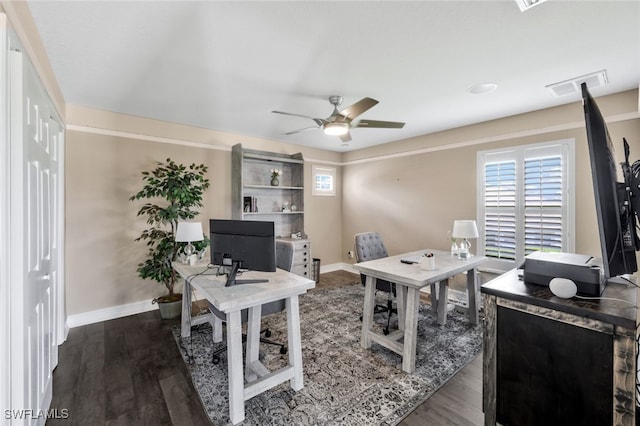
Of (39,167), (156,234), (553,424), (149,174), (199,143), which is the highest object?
(199,143)

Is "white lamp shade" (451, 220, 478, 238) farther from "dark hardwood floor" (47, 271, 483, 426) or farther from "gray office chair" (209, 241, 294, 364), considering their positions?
"gray office chair" (209, 241, 294, 364)

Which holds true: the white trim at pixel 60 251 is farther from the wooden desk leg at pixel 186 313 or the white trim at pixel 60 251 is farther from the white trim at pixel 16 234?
the white trim at pixel 16 234

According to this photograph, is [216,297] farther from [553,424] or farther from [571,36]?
[571,36]

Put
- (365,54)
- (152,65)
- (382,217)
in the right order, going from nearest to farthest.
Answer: (365,54), (152,65), (382,217)

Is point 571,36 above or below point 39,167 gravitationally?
above

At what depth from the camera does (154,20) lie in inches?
66.6

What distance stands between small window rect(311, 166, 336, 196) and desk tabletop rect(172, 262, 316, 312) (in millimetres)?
3340

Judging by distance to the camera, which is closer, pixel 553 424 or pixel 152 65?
pixel 553 424

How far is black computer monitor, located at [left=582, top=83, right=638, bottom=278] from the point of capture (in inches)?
42.7

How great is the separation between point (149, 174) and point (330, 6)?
317 centimetres

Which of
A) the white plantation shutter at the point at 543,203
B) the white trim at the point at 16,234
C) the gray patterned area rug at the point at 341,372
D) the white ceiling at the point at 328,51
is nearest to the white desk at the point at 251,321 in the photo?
the gray patterned area rug at the point at 341,372

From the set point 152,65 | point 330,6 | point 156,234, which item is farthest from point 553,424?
point 156,234

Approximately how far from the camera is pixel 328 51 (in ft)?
6.60

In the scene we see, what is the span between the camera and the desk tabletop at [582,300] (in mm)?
1101
